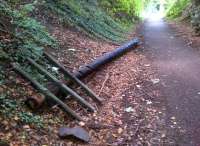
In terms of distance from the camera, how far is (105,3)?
23.1m

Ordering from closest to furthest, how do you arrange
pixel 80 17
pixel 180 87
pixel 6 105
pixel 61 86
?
pixel 6 105, pixel 61 86, pixel 180 87, pixel 80 17

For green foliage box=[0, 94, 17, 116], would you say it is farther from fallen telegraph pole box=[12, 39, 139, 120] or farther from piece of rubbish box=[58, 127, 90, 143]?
piece of rubbish box=[58, 127, 90, 143]

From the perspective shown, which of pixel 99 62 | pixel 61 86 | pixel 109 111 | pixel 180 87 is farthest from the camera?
pixel 99 62

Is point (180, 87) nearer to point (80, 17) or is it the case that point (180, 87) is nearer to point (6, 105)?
point (6, 105)

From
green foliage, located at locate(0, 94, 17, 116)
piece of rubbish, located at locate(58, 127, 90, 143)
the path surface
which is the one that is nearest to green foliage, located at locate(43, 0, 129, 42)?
the path surface

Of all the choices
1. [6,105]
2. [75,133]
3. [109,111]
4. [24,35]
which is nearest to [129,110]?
[109,111]

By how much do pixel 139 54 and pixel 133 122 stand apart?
716cm

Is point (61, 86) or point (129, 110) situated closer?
point (61, 86)

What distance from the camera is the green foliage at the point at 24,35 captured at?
7768mm

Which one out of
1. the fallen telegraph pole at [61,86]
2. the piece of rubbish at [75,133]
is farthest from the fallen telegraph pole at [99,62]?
the piece of rubbish at [75,133]

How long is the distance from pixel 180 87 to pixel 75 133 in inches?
158

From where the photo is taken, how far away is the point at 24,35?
343 inches

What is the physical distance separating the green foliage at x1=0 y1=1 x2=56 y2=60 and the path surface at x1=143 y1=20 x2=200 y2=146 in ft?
10.7

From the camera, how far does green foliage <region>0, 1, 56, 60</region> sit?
306 inches
